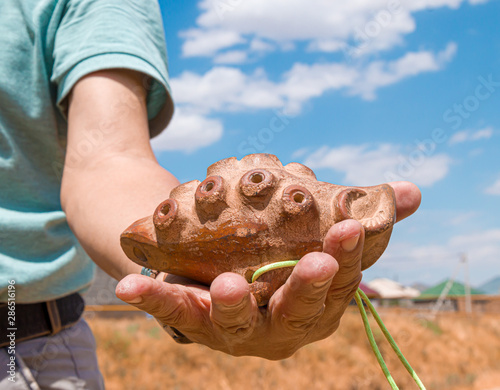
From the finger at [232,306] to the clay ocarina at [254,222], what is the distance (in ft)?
0.39

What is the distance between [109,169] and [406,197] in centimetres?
95

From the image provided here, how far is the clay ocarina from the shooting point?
1.26m

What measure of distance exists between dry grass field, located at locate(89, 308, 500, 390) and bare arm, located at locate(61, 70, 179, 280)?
694 centimetres

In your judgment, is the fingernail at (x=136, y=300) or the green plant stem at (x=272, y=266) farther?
the green plant stem at (x=272, y=266)

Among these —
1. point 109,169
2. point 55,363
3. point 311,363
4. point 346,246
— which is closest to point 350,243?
point 346,246

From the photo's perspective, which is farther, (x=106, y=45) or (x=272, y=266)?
(x=106, y=45)

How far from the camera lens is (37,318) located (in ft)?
5.76

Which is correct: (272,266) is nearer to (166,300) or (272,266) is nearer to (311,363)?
(166,300)

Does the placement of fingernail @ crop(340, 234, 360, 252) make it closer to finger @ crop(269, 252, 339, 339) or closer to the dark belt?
finger @ crop(269, 252, 339, 339)

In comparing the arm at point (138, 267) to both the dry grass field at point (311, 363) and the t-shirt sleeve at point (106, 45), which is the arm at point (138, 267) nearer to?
the t-shirt sleeve at point (106, 45)

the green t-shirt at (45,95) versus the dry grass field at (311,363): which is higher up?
the green t-shirt at (45,95)

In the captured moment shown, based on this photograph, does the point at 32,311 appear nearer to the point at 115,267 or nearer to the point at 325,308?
the point at 115,267

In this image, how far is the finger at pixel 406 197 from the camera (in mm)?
1450

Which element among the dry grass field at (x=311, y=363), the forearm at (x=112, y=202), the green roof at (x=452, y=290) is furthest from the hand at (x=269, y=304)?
the green roof at (x=452, y=290)
